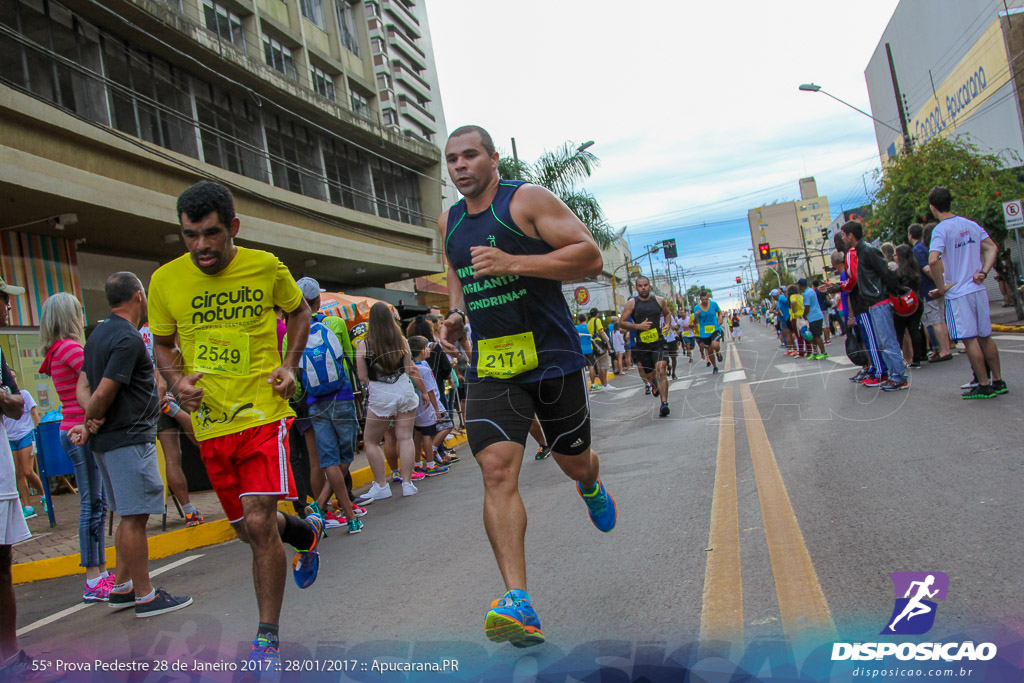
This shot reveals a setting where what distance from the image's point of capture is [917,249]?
37.3 feet

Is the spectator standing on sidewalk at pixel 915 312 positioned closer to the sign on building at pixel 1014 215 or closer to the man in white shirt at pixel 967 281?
the man in white shirt at pixel 967 281

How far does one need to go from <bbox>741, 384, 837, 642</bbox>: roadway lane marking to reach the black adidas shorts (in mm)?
992

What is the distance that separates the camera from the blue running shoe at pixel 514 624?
2543mm

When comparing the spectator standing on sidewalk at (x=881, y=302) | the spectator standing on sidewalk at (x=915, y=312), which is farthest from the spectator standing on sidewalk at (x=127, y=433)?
the spectator standing on sidewalk at (x=915, y=312)

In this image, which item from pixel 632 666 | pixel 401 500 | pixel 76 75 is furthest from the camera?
pixel 76 75

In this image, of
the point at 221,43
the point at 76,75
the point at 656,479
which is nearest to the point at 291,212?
the point at 221,43

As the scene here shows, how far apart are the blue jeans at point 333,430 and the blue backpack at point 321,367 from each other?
0.13m

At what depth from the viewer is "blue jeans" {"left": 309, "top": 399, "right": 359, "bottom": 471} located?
610 cm

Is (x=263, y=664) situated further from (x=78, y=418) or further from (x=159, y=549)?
(x=159, y=549)

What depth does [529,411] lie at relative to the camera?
3191 millimetres

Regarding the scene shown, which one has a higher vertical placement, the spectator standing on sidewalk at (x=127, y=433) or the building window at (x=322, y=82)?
the building window at (x=322, y=82)

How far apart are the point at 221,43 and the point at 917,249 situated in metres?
15.6

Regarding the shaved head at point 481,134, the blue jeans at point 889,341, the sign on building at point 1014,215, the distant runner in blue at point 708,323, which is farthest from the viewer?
the distant runner in blue at point 708,323

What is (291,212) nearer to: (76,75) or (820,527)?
(76,75)
